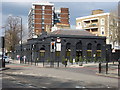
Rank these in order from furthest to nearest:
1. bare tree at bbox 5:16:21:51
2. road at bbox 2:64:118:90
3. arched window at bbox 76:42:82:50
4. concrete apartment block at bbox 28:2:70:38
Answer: concrete apartment block at bbox 28:2:70:38, bare tree at bbox 5:16:21:51, arched window at bbox 76:42:82:50, road at bbox 2:64:118:90

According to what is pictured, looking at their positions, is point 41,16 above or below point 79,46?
above

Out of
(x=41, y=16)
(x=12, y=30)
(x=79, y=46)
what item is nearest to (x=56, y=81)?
(x=79, y=46)

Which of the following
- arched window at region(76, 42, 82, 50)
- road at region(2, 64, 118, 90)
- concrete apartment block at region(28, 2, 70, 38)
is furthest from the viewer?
concrete apartment block at region(28, 2, 70, 38)

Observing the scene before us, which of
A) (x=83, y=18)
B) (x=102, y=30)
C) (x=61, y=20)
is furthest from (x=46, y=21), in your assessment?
(x=102, y=30)

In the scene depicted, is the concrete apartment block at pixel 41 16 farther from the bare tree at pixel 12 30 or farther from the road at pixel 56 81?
the road at pixel 56 81

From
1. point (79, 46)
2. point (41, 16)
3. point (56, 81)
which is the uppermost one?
point (41, 16)

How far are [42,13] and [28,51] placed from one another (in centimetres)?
6847

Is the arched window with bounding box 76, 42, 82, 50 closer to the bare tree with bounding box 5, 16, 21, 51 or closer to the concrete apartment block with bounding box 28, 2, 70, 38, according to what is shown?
the bare tree with bounding box 5, 16, 21, 51

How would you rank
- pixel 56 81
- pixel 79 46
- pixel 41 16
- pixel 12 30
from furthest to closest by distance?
1. pixel 41 16
2. pixel 12 30
3. pixel 79 46
4. pixel 56 81

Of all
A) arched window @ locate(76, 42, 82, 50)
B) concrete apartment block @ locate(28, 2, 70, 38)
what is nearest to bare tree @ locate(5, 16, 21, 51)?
arched window @ locate(76, 42, 82, 50)

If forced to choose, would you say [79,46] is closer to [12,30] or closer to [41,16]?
[12,30]

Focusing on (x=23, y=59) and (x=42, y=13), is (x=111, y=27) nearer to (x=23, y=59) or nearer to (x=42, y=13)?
(x=23, y=59)

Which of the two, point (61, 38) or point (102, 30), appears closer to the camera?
point (61, 38)

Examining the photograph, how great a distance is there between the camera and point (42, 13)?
432ft
